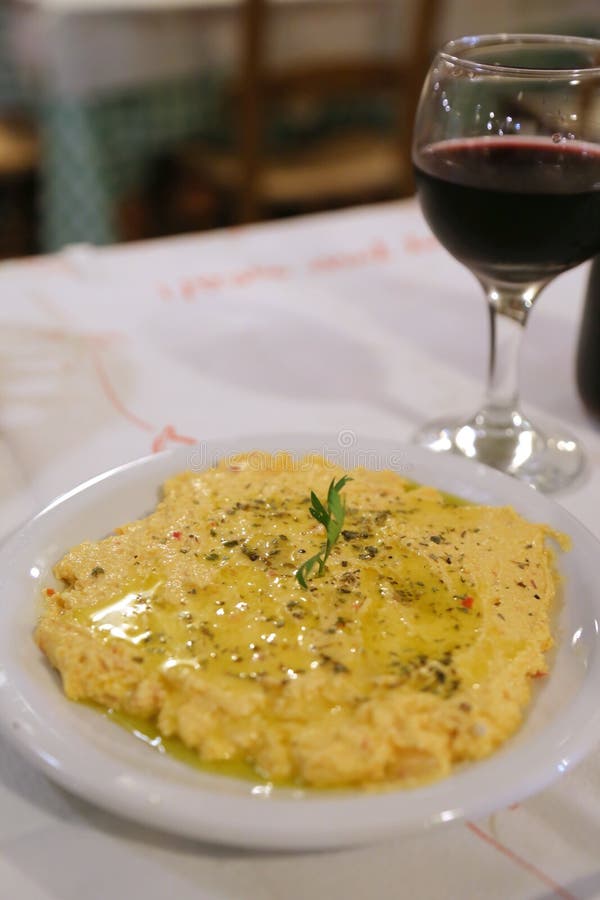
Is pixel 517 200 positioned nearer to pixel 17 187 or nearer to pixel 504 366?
pixel 504 366

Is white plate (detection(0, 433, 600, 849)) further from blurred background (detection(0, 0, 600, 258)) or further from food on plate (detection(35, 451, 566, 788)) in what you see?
blurred background (detection(0, 0, 600, 258))

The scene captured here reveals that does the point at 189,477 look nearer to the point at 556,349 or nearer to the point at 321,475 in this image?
the point at 321,475

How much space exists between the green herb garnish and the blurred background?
2028mm

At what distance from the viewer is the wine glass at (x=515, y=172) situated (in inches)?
32.0

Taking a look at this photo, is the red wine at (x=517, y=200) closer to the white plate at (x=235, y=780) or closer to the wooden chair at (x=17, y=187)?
the white plate at (x=235, y=780)

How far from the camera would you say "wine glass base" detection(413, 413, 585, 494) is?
0.89 metres

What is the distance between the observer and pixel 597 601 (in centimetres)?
63

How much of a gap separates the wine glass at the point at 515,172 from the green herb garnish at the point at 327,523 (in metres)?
0.29

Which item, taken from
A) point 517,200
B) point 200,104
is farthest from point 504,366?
point 200,104

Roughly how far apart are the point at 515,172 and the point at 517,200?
0.03 metres

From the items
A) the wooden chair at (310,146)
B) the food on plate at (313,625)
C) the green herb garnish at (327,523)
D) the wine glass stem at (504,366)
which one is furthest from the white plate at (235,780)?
the wooden chair at (310,146)

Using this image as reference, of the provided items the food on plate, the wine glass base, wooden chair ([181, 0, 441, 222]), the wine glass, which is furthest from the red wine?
wooden chair ([181, 0, 441, 222])

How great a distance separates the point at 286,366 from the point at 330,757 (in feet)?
2.31

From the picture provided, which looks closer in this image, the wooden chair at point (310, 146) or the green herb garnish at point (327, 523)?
the green herb garnish at point (327, 523)
